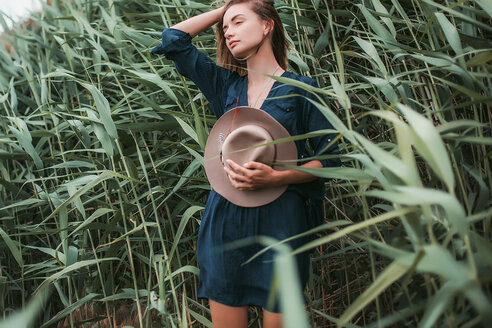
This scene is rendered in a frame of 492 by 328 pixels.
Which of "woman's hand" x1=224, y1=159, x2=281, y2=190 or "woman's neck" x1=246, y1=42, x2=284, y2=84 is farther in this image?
"woman's neck" x1=246, y1=42, x2=284, y2=84

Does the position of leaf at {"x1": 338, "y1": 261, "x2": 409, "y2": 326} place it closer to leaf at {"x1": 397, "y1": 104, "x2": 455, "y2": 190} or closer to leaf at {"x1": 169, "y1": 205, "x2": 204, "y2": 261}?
leaf at {"x1": 397, "y1": 104, "x2": 455, "y2": 190}

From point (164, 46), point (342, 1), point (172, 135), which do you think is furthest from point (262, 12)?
point (172, 135)

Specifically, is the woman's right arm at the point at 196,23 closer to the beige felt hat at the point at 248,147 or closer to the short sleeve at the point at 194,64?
the short sleeve at the point at 194,64

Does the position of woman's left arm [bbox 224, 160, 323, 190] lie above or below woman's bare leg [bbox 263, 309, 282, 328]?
above

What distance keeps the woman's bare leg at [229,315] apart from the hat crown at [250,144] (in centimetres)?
32

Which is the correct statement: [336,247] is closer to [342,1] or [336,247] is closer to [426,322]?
[342,1]

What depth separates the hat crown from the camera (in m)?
1.09

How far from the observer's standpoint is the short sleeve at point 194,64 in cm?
127

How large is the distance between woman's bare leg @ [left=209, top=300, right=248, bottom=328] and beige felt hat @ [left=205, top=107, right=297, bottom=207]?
0.75ft

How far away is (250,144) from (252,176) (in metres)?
0.07

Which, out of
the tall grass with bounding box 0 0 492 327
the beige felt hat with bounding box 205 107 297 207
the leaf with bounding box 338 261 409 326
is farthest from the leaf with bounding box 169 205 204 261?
the leaf with bounding box 338 261 409 326

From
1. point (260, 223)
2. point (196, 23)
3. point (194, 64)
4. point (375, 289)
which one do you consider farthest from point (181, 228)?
point (375, 289)

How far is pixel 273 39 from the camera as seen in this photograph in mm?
1276

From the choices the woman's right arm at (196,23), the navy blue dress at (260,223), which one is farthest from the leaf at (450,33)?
the woman's right arm at (196,23)
